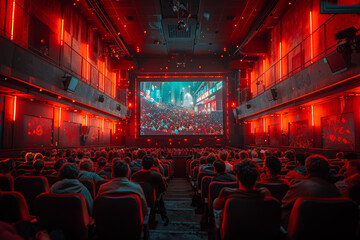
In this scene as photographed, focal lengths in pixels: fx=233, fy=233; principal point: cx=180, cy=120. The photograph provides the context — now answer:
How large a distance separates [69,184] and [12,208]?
1.71 ft

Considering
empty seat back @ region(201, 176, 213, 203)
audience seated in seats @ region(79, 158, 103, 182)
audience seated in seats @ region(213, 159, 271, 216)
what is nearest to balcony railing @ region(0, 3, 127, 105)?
audience seated in seats @ region(79, 158, 103, 182)

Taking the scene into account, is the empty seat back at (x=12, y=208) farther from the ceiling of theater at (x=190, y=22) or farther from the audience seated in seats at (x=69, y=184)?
the ceiling of theater at (x=190, y=22)

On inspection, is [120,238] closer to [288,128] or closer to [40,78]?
[40,78]

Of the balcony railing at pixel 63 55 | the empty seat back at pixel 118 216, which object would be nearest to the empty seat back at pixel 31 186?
the empty seat back at pixel 118 216

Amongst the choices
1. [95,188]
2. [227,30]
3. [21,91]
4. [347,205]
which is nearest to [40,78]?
[21,91]

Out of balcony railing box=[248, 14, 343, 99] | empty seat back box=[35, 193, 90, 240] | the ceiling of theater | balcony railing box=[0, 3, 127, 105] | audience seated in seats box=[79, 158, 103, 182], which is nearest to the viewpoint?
empty seat back box=[35, 193, 90, 240]

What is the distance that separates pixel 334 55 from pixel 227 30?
9541 mm

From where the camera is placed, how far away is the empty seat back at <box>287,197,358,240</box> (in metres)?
1.71

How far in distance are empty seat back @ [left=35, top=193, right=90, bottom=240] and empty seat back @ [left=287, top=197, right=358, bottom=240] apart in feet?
5.98

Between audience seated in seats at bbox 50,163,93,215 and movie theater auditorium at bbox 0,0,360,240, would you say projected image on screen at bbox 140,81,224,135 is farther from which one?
audience seated in seats at bbox 50,163,93,215

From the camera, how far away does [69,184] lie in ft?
7.78

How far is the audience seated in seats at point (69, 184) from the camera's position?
7.61ft

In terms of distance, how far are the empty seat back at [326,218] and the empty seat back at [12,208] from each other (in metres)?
2.24

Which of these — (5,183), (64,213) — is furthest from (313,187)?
(5,183)
